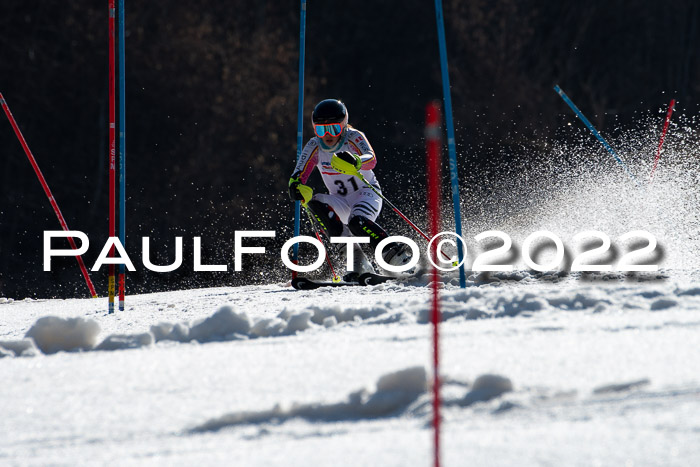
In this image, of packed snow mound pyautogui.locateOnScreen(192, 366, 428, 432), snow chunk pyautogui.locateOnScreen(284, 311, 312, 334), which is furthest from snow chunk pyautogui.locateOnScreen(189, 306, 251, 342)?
packed snow mound pyautogui.locateOnScreen(192, 366, 428, 432)

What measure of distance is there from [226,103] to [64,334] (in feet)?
48.9

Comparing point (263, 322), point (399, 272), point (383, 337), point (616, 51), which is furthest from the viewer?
point (616, 51)

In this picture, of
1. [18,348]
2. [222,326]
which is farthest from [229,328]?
[18,348]

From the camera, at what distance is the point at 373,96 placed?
→ 22.8 metres

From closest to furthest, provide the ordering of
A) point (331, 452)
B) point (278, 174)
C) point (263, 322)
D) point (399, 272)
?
point (331, 452) → point (263, 322) → point (399, 272) → point (278, 174)

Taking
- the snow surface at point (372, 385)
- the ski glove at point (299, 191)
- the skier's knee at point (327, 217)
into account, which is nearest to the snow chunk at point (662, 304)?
the snow surface at point (372, 385)

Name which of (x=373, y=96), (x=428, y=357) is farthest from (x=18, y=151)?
(x=428, y=357)

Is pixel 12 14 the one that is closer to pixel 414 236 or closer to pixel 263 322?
pixel 414 236

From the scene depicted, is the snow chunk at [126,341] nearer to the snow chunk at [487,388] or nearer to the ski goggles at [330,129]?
the snow chunk at [487,388]

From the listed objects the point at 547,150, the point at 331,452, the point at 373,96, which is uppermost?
the point at 373,96

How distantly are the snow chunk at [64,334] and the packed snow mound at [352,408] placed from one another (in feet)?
5.39

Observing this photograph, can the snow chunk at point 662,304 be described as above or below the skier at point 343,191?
below

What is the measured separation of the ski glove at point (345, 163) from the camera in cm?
699

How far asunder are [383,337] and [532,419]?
141 cm
